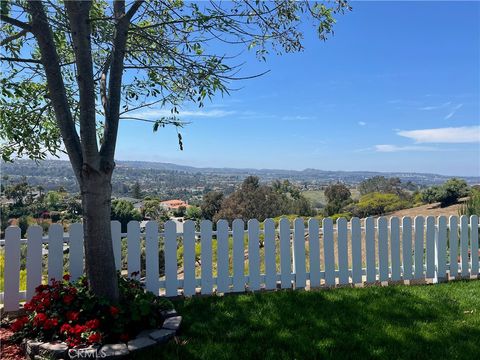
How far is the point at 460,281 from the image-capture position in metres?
6.49

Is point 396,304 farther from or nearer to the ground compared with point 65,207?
nearer to the ground

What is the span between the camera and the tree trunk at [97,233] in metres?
4.12

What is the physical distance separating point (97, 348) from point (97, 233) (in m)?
1.15

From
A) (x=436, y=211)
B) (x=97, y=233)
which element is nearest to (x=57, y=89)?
(x=97, y=233)

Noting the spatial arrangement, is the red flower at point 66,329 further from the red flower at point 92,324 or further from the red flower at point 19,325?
the red flower at point 19,325

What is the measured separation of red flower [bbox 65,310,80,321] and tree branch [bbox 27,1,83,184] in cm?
131

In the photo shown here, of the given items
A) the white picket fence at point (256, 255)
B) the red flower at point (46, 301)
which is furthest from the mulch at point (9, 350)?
the white picket fence at point (256, 255)

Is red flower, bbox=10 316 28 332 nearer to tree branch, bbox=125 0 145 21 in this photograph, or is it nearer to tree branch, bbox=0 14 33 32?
tree branch, bbox=0 14 33 32

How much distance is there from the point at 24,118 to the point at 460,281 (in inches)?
276

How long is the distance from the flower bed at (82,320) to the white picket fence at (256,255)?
87 centimetres

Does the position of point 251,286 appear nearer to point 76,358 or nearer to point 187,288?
point 187,288

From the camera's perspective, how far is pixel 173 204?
562 inches

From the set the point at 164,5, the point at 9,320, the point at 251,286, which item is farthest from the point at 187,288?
the point at 164,5

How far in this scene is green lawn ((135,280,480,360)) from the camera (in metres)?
3.61
